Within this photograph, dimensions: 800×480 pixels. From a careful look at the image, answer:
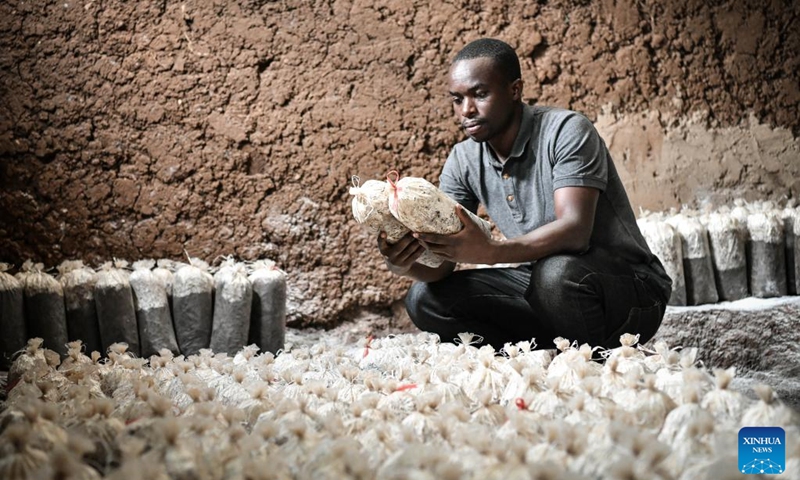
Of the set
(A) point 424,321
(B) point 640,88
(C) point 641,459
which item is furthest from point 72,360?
(B) point 640,88

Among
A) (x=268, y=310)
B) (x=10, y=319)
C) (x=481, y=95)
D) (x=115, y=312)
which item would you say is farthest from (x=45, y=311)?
(x=481, y=95)

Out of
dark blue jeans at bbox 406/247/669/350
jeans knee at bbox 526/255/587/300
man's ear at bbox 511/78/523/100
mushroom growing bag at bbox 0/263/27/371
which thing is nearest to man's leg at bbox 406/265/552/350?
dark blue jeans at bbox 406/247/669/350

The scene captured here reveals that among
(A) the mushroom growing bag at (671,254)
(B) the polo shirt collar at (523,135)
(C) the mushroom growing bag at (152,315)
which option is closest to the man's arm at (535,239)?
(B) the polo shirt collar at (523,135)

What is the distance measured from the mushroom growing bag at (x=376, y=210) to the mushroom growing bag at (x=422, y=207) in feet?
0.14

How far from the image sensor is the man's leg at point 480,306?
3021mm

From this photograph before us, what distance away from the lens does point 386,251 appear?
273cm

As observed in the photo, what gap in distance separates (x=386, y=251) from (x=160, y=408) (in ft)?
3.68

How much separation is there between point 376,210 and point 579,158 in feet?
2.50

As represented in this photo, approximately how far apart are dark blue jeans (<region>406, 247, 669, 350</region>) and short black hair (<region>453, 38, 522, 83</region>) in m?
0.74

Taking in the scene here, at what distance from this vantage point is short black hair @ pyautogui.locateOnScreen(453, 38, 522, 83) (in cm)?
290

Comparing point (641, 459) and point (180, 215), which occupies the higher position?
point (180, 215)

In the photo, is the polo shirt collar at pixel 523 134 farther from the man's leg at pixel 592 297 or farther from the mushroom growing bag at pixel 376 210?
the mushroom growing bag at pixel 376 210

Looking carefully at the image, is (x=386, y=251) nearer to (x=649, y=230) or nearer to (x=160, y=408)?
(x=160, y=408)

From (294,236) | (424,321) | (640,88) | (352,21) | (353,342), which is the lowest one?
(353,342)
